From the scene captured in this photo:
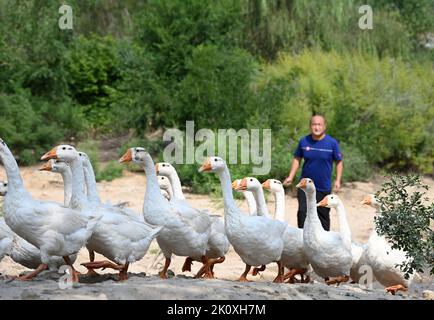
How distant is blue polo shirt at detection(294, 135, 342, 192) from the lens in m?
11.1

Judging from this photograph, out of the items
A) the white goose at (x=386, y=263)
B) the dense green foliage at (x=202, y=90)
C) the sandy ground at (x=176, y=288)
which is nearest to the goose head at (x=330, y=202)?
the white goose at (x=386, y=263)

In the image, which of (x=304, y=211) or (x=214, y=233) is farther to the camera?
(x=304, y=211)

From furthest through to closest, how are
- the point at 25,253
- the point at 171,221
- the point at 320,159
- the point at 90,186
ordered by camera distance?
the point at 320,159
the point at 90,186
the point at 25,253
the point at 171,221

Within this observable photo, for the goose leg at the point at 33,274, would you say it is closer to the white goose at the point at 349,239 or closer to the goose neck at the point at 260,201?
the goose neck at the point at 260,201

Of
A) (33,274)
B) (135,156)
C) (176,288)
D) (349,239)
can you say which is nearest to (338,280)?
(349,239)

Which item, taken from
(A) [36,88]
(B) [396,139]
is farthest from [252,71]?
(A) [36,88]

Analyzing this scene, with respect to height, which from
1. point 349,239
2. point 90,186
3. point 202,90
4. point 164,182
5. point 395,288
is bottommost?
point 395,288

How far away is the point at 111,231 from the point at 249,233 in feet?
4.44

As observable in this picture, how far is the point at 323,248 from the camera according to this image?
30.3ft

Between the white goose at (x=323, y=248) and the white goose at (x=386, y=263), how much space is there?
0.85 feet

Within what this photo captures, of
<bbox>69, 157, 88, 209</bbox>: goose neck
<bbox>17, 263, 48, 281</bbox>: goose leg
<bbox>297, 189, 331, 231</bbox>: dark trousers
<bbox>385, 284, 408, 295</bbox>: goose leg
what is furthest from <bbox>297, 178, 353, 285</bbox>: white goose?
<bbox>17, 263, 48, 281</bbox>: goose leg

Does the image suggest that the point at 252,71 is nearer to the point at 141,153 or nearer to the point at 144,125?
the point at 144,125

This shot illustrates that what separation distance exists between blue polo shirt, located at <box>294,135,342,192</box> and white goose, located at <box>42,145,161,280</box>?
319 centimetres

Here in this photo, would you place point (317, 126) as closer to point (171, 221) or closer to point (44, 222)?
point (171, 221)
